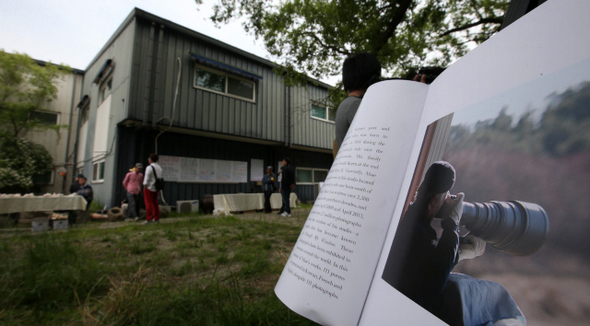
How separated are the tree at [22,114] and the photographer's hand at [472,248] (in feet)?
45.5

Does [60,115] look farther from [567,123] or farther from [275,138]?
[567,123]

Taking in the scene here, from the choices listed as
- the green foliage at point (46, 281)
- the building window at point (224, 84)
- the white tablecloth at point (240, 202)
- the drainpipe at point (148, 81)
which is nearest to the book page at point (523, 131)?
the green foliage at point (46, 281)

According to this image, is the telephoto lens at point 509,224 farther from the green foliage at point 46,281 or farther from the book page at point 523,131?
the green foliage at point 46,281

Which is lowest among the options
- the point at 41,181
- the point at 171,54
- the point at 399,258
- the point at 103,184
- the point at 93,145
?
the point at 41,181

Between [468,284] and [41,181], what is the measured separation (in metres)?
14.9

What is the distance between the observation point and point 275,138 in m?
9.14

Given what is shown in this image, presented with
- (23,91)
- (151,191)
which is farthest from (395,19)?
(23,91)

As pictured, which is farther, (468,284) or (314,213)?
(314,213)

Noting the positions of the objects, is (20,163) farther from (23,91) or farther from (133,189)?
(133,189)

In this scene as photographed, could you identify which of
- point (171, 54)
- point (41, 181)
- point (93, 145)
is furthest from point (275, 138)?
point (41, 181)

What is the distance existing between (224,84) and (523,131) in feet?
28.2

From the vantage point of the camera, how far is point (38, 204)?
185 inches

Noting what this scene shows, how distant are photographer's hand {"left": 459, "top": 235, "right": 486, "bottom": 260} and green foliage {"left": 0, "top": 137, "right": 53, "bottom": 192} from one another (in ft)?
45.3

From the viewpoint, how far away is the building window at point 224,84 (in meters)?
7.63
